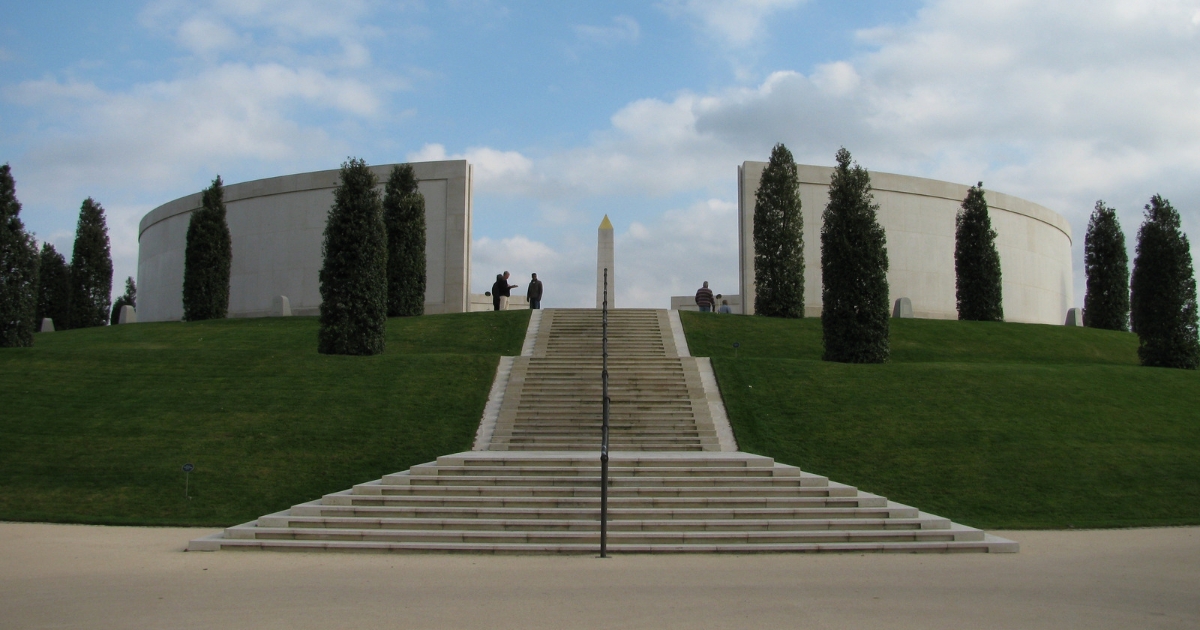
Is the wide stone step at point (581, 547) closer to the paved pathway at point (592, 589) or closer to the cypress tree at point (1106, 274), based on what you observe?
the paved pathway at point (592, 589)

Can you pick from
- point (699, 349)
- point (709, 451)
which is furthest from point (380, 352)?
point (709, 451)

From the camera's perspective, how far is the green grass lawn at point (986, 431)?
13.5 meters

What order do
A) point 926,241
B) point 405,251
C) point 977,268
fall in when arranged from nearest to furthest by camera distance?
point 405,251 → point 977,268 → point 926,241

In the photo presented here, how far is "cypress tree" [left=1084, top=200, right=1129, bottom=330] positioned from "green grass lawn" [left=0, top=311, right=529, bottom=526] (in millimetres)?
20949

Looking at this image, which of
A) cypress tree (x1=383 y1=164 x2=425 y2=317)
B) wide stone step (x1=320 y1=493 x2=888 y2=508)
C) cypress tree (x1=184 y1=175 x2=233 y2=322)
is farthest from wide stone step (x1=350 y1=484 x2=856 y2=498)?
cypress tree (x1=184 y1=175 x2=233 y2=322)

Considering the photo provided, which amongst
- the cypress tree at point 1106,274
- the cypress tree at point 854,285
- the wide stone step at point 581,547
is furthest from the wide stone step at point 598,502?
the cypress tree at point 1106,274

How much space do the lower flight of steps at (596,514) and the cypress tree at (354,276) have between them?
8260 mm

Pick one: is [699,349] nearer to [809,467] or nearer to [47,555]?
[809,467]

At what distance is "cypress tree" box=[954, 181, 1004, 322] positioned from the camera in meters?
28.5

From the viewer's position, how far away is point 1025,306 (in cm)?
3412

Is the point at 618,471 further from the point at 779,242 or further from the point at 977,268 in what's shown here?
the point at 977,268

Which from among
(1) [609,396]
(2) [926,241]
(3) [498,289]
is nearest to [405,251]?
(3) [498,289]

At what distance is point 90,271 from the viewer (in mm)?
36031

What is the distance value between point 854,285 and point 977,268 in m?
10.2
